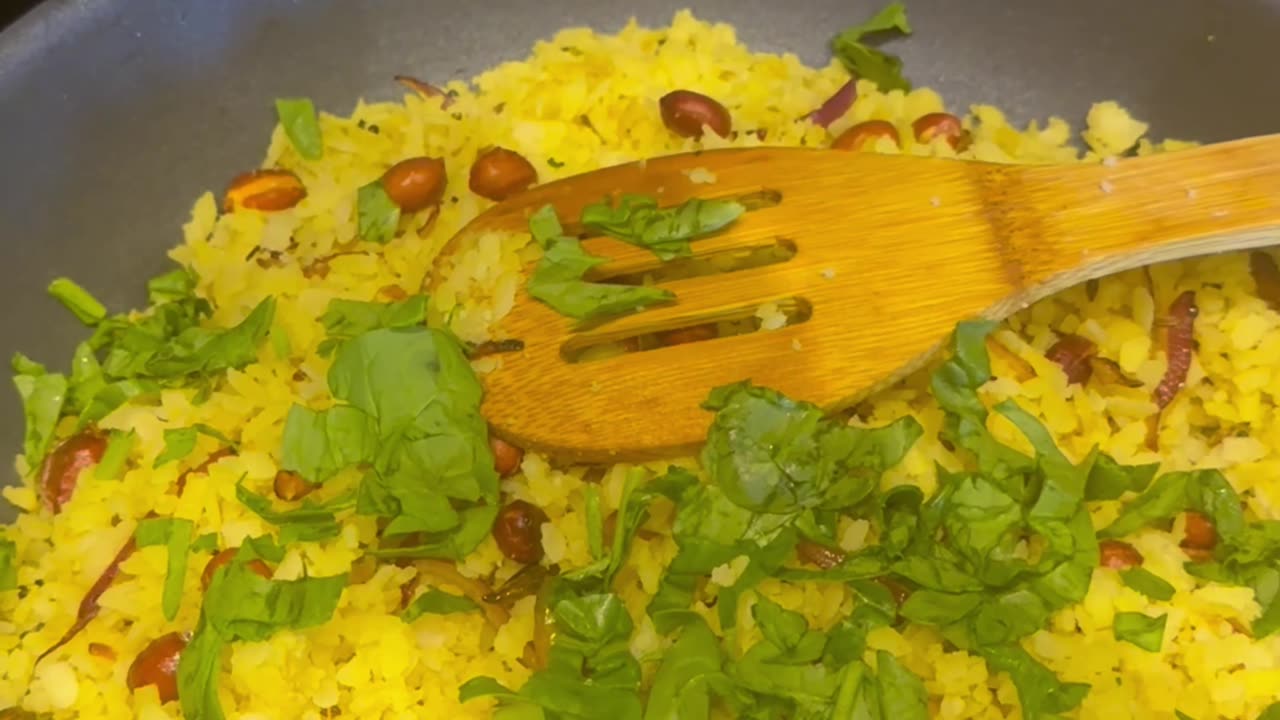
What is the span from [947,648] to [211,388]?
111 centimetres

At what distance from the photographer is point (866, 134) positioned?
5.85ft

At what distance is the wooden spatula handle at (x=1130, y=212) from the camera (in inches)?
55.3

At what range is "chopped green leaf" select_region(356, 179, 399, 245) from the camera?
175 cm

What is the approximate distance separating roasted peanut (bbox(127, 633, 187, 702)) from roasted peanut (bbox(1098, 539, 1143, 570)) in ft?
3.96

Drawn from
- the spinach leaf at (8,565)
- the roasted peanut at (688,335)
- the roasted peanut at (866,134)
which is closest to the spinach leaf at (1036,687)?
the roasted peanut at (688,335)

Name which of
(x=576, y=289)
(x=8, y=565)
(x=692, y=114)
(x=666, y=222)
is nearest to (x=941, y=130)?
(x=692, y=114)

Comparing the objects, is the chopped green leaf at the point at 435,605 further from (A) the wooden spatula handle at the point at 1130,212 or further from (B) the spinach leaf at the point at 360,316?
(A) the wooden spatula handle at the point at 1130,212

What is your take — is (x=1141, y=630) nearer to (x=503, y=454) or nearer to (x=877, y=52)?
(x=503, y=454)

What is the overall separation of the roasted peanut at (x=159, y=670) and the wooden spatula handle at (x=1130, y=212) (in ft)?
3.91

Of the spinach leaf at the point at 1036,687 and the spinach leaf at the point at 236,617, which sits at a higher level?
the spinach leaf at the point at 236,617

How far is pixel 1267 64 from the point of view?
1.75 metres

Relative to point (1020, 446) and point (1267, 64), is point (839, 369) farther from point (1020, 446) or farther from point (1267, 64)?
point (1267, 64)

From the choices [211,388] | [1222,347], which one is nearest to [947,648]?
[1222,347]

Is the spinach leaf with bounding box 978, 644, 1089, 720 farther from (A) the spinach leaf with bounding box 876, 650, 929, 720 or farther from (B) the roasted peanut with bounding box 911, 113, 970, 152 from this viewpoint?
(B) the roasted peanut with bounding box 911, 113, 970, 152
